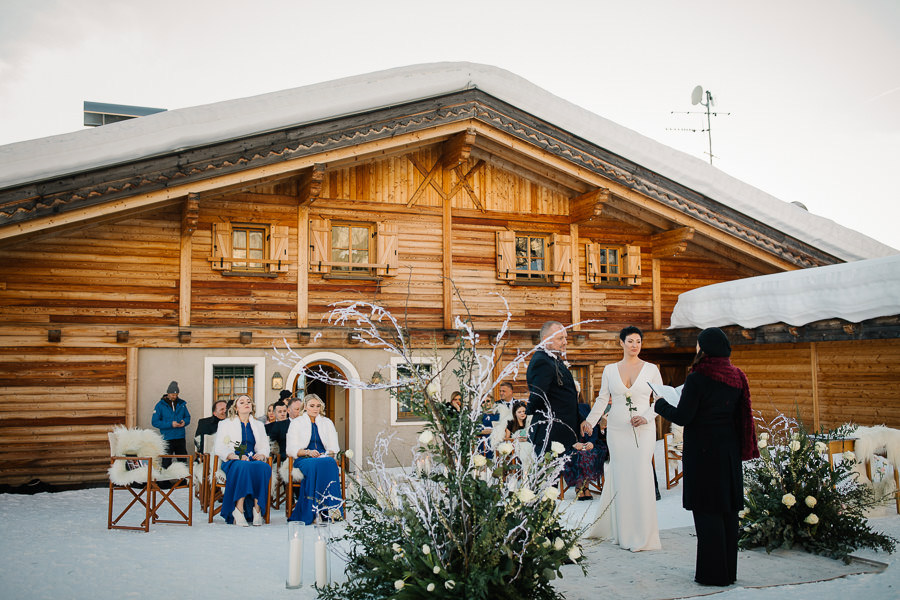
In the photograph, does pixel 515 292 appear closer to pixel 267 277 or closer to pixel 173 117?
pixel 267 277

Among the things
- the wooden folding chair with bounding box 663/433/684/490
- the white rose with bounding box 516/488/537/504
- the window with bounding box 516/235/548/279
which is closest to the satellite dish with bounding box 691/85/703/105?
the window with bounding box 516/235/548/279

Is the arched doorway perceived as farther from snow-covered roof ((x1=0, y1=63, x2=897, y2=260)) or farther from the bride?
the bride

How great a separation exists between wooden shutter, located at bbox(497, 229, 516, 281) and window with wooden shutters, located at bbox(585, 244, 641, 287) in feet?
5.49

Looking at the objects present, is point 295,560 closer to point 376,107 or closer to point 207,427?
point 207,427

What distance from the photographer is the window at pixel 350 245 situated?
41.7ft

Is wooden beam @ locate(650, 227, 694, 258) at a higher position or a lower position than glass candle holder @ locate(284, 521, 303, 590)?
higher

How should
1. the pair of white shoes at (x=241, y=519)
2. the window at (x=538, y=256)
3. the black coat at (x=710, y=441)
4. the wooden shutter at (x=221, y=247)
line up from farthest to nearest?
the window at (x=538, y=256)
the wooden shutter at (x=221, y=247)
the pair of white shoes at (x=241, y=519)
the black coat at (x=710, y=441)

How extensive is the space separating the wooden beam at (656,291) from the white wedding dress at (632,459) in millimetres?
8425

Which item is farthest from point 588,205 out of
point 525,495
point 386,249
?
point 525,495

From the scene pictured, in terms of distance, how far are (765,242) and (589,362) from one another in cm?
420

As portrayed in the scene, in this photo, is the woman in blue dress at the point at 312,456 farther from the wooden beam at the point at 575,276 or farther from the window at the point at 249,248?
the wooden beam at the point at 575,276

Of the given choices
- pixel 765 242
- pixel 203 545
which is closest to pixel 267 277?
pixel 203 545

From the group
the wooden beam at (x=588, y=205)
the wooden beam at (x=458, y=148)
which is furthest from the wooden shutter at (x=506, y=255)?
the wooden beam at (x=458, y=148)

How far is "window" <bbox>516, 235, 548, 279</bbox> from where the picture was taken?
1394cm
